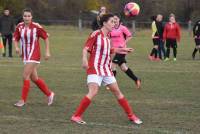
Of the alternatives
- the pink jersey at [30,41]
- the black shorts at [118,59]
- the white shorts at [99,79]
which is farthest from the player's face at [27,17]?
the black shorts at [118,59]

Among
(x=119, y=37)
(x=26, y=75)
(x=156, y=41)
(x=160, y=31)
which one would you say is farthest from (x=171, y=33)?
(x=26, y=75)

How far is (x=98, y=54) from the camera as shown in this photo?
887cm

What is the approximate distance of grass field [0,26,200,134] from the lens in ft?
27.9

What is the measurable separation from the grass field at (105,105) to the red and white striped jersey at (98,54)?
818mm

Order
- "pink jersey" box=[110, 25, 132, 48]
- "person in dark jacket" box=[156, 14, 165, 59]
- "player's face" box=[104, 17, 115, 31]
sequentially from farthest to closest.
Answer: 1. "person in dark jacket" box=[156, 14, 165, 59]
2. "pink jersey" box=[110, 25, 132, 48]
3. "player's face" box=[104, 17, 115, 31]

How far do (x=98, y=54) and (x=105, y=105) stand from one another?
2080mm

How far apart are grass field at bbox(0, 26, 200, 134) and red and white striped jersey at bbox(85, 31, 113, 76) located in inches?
32.2

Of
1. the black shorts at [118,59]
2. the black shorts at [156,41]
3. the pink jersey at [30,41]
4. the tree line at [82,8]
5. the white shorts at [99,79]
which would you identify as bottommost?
the tree line at [82,8]

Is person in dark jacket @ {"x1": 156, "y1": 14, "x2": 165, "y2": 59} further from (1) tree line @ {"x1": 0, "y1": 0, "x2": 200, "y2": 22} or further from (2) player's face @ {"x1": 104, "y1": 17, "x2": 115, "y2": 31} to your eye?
(1) tree line @ {"x1": 0, "y1": 0, "x2": 200, "y2": 22}

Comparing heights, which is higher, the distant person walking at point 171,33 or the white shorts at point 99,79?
the white shorts at point 99,79

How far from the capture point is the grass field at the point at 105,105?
335 inches

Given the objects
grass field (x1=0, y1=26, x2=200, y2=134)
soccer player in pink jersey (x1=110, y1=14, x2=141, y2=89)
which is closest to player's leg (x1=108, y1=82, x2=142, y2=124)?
grass field (x1=0, y1=26, x2=200, y2=134)

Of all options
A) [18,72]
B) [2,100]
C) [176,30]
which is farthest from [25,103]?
[176,30]

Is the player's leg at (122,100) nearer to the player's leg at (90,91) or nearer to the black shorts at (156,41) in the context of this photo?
the player's leg at (90,91)
